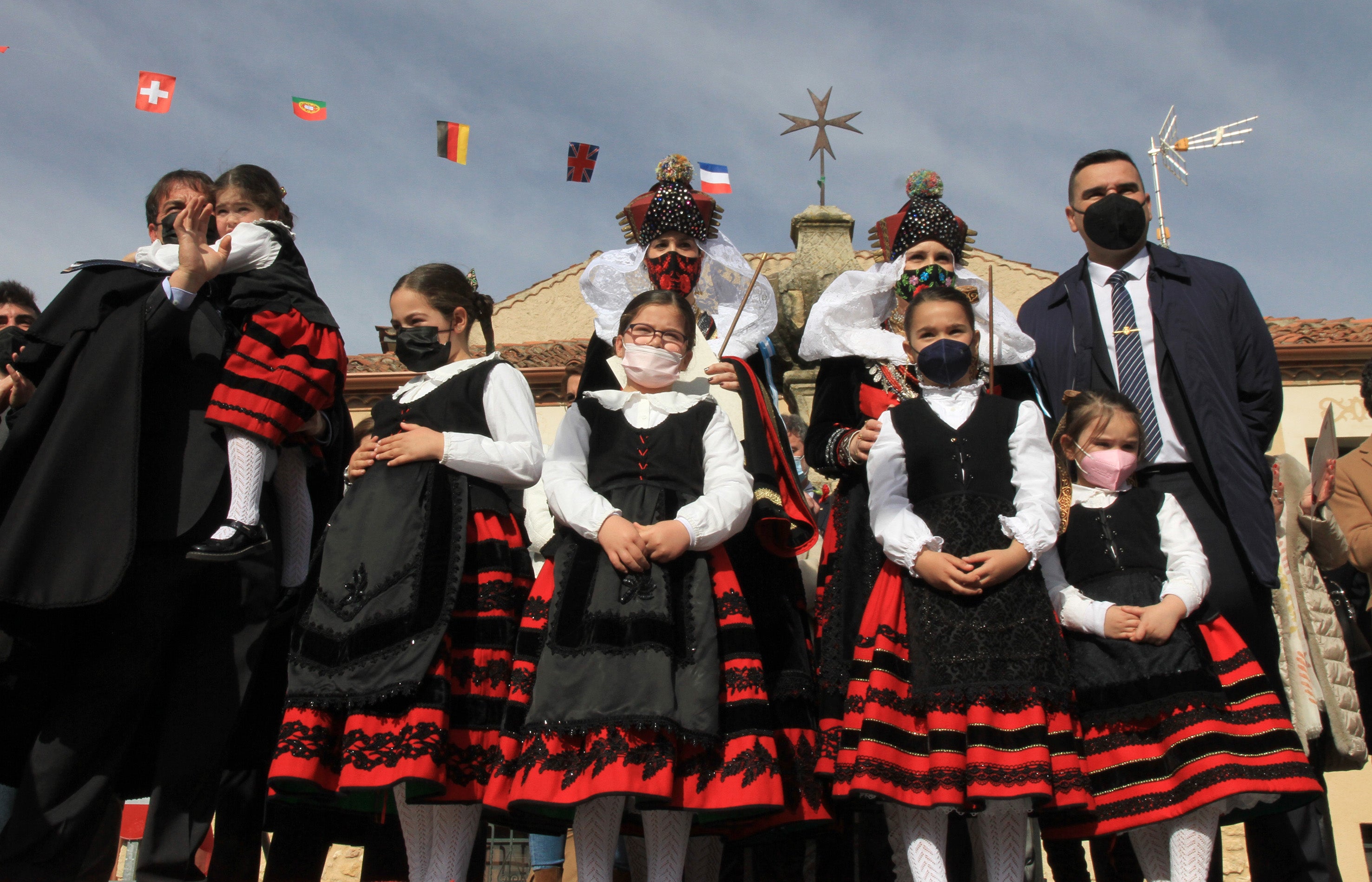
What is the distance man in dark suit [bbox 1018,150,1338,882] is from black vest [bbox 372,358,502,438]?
6.29 ft

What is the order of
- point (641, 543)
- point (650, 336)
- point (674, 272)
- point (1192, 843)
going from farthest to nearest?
point (674, 272) < point (650, 336) < point (641, 543) < point (1192, 843)

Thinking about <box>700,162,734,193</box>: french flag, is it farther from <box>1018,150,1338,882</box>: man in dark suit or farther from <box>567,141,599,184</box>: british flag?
<box>1018,150,1338,882</box>: man in dark suit

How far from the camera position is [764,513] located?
3.49 metres

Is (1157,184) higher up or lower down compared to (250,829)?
higher up

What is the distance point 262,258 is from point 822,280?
6980 millimetres

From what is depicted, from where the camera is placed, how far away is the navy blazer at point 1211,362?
341 cm

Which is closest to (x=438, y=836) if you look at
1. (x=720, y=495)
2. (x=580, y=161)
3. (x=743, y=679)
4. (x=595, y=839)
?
(x=595, y=839)

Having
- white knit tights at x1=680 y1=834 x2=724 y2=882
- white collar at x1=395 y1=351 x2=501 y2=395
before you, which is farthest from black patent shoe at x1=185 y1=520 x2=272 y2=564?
white knit tights at x1=680 y1=834 x2=724 y2=882

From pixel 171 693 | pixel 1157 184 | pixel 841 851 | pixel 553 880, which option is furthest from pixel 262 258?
pixel 1157 184

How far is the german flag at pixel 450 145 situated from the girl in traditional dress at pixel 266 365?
15.0 ft

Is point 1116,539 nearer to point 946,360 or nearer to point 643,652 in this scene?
point 946,360

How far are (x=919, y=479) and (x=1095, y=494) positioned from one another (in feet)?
1.91

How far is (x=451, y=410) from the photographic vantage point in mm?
3553

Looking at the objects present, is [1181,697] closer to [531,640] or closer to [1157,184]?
[531,640]
